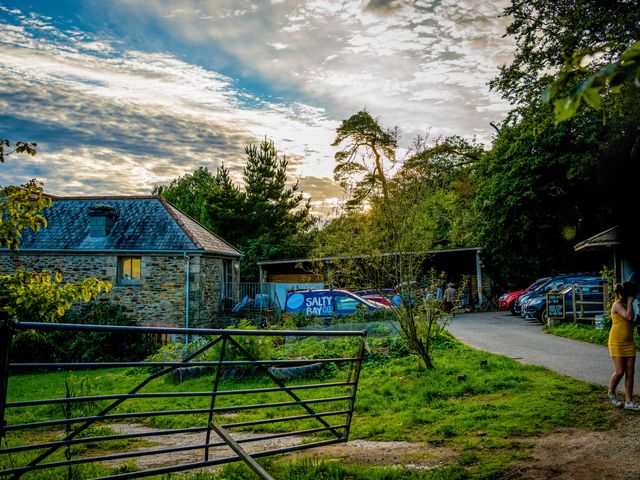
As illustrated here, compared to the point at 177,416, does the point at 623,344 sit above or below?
above

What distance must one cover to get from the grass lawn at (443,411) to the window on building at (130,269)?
39.2 feet

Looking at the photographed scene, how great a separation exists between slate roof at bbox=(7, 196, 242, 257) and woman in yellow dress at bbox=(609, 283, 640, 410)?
19.3 m

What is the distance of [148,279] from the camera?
24.6 m

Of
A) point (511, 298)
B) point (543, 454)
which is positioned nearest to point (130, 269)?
point (511, 298)

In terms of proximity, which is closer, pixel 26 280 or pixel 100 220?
pixel 26 280

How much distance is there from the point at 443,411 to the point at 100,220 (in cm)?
2222

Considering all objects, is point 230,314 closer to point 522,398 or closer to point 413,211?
point 413,211

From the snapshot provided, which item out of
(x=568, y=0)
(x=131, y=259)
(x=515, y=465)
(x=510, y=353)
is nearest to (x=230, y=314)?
(x=131, y=259)

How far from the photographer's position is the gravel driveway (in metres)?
10.9

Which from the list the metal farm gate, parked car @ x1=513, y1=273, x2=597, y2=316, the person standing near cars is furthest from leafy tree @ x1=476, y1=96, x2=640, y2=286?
the metal farm gate

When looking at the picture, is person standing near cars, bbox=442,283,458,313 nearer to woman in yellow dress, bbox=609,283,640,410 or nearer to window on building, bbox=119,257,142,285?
woman in yellow dress, bbox=609,283,640,410

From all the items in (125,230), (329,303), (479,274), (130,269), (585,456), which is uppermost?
(125,230)

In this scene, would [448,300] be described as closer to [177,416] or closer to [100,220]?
[177,416]

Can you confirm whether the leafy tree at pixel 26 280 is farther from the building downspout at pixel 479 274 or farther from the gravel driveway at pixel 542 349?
the building downspout at pixel 479 274
